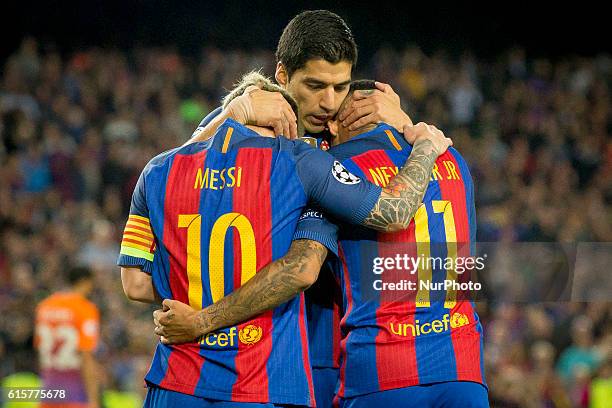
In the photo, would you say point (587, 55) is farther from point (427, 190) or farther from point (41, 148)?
point (427, 190)

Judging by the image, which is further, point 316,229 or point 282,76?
point 282,76

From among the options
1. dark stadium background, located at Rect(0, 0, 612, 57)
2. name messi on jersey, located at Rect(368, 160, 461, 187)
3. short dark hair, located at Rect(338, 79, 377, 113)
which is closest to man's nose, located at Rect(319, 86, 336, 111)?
short dark hair, located at Rect(338, 79, 377, 113)

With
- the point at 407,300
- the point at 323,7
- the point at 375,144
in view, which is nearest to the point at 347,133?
the point at 375,144

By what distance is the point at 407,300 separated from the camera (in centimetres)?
326

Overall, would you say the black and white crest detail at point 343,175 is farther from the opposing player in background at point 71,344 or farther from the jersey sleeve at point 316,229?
the opposing player in background at point 71,344

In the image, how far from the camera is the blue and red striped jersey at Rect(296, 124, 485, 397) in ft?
10.6

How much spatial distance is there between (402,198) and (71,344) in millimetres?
4706

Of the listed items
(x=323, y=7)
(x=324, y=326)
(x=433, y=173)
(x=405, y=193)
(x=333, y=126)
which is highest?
(x=323, y=7)

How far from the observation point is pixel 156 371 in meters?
3.11

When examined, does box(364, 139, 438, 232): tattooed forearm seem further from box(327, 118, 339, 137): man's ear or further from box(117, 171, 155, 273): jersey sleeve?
box(117, 171, 155, 273): jersey sleeve

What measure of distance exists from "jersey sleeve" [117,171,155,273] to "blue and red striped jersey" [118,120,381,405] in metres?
0.06

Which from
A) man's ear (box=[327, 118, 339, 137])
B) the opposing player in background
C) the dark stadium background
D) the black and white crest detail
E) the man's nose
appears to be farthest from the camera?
the dark stadium background

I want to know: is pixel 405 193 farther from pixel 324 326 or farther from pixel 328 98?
pixel 324 326

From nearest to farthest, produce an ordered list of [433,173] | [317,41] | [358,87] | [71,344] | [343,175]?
[343,175] < [433,173] < [317,41] < [358,87] < [71,344]
